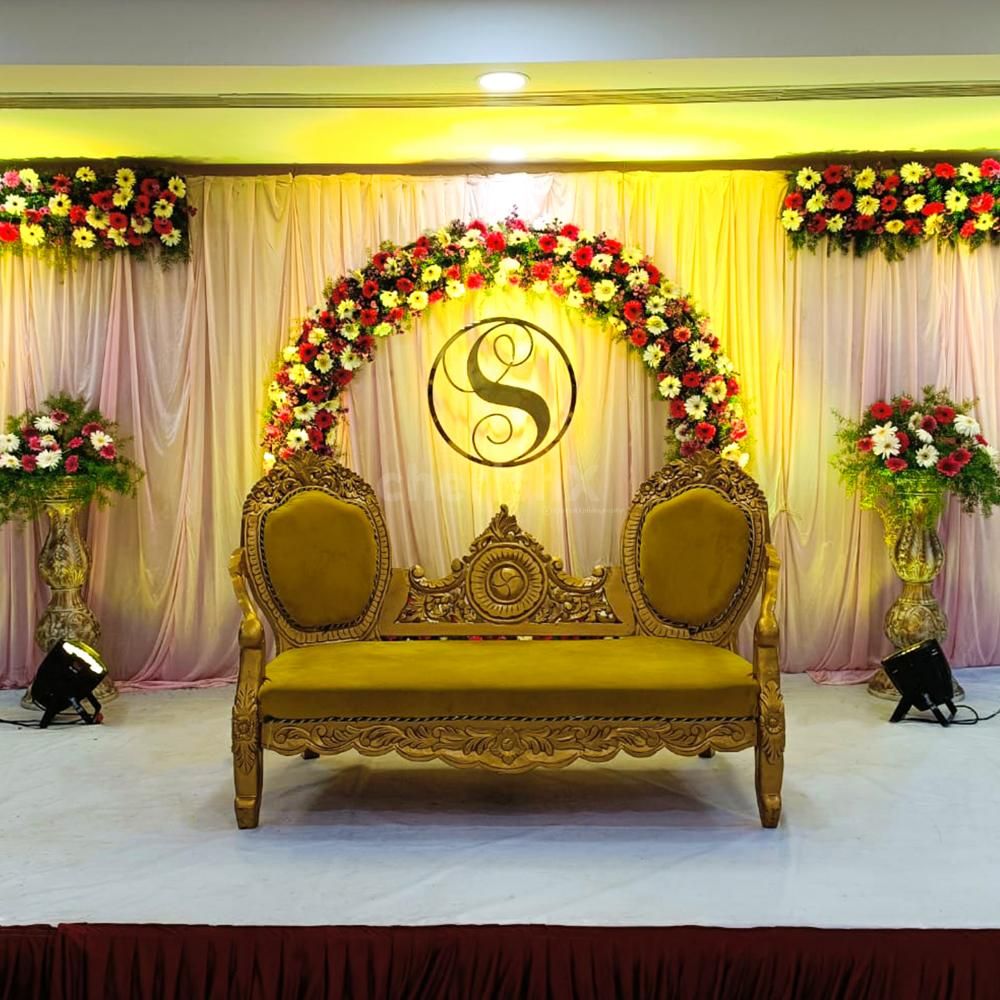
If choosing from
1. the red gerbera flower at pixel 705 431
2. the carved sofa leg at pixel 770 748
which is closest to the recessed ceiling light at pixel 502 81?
the red gerbera flower at pixel 705 431

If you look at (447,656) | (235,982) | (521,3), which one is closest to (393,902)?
(235,982)

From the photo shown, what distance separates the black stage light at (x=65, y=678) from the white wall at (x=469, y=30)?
93.2 inches

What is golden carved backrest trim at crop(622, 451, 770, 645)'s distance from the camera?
14.8 feet

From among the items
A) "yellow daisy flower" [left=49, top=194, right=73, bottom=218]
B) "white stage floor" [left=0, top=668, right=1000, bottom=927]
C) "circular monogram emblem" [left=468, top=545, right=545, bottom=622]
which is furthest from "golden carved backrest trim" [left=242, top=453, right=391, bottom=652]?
"yellow daisy flower" [left=49, top=194, right=73, bottom=218]

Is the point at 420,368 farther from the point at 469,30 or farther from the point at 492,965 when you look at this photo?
the point at 492,965

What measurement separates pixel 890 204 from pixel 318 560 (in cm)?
334

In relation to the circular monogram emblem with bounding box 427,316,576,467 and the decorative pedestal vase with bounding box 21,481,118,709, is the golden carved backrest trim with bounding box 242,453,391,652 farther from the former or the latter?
the decorative pedestal vase with bounding box 21,481,118,709

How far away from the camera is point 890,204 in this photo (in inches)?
238

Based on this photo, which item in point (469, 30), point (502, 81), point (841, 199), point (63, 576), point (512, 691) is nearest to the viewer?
point (512, 691)

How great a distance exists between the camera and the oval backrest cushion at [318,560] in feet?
14.9

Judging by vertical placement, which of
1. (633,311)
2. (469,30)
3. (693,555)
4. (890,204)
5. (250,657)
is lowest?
(250,657)

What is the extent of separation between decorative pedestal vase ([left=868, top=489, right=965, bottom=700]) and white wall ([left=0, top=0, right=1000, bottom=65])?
2152mm

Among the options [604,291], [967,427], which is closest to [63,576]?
[604,291]

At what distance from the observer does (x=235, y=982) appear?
3074mm
